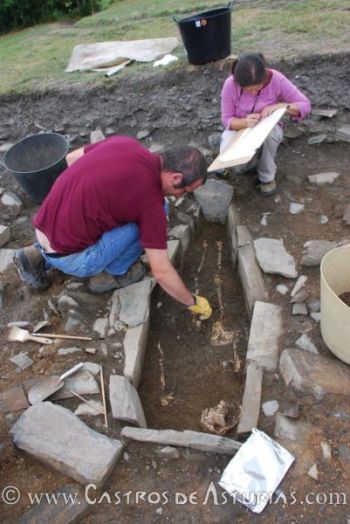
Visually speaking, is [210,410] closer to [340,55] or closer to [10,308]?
[10,308]

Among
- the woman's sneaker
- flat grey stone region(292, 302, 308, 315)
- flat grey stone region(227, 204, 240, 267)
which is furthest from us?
the woman's sneaker

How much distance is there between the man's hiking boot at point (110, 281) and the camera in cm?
320

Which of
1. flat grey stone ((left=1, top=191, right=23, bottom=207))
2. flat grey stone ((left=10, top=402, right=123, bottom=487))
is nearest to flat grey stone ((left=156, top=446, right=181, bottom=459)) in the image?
flat grey stone ((left=10, top=402, right=123, bottom=487))

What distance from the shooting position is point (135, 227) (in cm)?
291

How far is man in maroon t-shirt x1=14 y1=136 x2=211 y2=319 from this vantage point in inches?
99.9

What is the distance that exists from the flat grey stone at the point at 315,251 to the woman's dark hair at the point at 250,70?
1.28m

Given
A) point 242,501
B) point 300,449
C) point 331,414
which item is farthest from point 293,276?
point 242,501

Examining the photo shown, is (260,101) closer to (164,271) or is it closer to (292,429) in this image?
(164,271)

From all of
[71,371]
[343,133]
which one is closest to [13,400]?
[71,371]

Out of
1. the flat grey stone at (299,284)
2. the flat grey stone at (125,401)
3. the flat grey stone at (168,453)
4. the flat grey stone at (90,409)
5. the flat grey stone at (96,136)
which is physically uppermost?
the flat grey stone at (96,136)

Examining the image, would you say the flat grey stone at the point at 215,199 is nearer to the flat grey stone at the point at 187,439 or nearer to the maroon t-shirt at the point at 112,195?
the maroon t-shirt at the point at 112,195

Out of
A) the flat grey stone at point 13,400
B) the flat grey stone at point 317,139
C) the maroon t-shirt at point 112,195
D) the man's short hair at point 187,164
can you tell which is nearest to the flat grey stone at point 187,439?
the flat grey stone at point 13,400

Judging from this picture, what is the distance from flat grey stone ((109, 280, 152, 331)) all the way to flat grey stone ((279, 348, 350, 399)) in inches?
39.8

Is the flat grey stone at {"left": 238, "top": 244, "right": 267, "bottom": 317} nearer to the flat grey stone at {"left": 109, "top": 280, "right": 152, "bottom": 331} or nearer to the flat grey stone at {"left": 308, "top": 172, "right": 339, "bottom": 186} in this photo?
the flat grey stone at {"left": 109, "top": 280, "right": 152, "bottom": 331}
